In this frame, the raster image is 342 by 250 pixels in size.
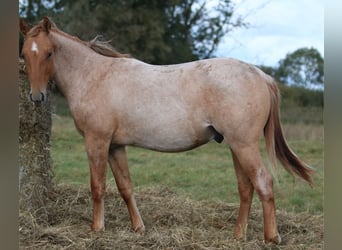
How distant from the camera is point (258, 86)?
2791 mm

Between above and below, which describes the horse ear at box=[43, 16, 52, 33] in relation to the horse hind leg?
above

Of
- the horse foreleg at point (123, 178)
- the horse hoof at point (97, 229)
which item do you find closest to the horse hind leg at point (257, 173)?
the horse foreleg at point (123, 178)

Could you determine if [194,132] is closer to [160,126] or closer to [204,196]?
[160,126]

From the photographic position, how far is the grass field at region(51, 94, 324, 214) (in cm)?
476

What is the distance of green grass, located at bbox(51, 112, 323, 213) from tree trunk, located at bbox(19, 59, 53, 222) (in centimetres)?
122

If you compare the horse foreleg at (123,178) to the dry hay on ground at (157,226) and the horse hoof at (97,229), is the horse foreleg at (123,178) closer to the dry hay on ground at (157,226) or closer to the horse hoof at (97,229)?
the dry hay on ground at (157,226)

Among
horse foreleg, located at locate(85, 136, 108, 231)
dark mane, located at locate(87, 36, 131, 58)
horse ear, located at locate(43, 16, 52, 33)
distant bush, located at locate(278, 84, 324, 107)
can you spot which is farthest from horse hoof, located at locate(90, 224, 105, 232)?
distant bush, located at locate(278, 84, 324, 107)

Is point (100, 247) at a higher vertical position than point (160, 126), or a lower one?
lower

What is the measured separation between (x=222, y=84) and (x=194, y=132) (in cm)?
37

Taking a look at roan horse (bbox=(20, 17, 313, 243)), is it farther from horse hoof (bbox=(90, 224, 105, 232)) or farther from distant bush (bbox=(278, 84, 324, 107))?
distant bush (bbox=(278, 84, 324, 107))

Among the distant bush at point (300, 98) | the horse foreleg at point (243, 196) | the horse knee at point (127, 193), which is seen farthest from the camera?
the distant bush at point (300, 98)

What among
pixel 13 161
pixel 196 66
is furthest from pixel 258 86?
pixel 13 161

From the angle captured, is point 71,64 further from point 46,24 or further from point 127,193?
point 127,193

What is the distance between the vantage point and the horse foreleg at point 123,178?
3.16 m
